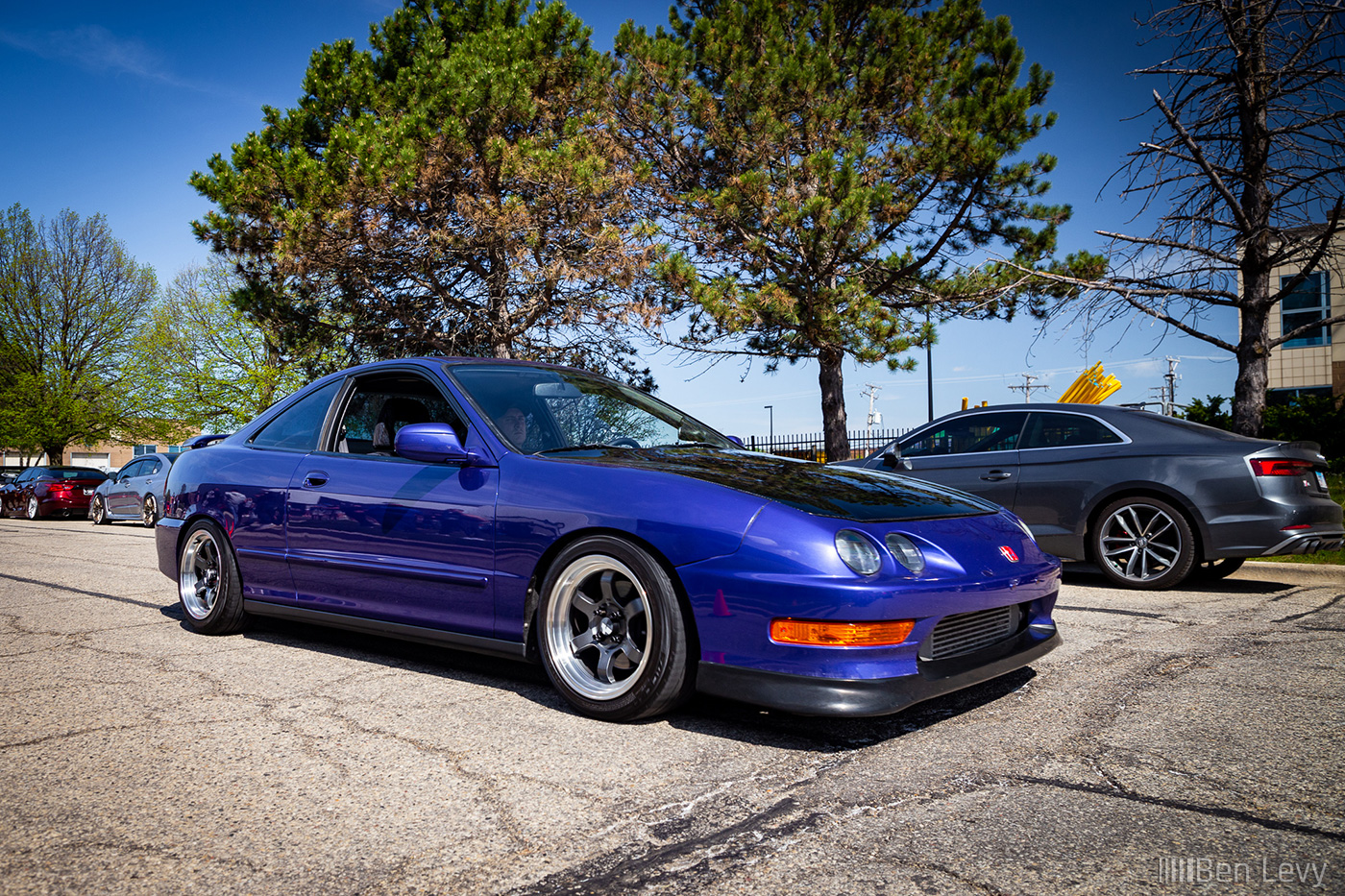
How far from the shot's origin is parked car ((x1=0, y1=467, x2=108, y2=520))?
22859mm

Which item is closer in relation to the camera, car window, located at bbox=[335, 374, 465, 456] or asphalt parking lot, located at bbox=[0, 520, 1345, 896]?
asphalt parking lot, located at bbox=[0, 520, 1345, 896]

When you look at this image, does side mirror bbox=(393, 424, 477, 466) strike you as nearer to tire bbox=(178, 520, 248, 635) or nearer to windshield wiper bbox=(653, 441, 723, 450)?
windshield wiper bbox=(653, 441, 723, 450)

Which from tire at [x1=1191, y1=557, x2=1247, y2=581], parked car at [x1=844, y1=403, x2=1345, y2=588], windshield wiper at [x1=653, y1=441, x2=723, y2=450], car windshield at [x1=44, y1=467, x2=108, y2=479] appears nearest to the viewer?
windshield wiper at [x1=653, y1=441, x2=723, y2=450]

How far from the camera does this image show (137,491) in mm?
18312

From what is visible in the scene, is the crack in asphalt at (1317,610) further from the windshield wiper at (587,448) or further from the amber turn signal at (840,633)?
the windshield wiper at (587,448)

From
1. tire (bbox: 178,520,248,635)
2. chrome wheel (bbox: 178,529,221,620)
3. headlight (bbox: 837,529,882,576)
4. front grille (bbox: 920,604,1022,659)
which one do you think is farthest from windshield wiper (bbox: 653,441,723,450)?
chrome wheel (bbox: 178,529,221,620)

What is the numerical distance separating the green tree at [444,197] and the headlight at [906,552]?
1433cm

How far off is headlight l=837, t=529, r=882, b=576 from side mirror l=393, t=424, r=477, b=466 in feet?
5.40

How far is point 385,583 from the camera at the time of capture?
13.2 ft

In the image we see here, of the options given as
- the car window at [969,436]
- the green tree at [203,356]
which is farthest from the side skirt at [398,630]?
the green tree at [203,356]

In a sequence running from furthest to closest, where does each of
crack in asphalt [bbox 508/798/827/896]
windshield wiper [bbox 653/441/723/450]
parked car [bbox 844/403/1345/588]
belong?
parked car [bbox 844/403/1345/588] → windshield wiper [bbox 653/441/723/450] → crack in asphalt [bbox 508/798/827/896]

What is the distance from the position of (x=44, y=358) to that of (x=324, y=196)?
2655 centimetres

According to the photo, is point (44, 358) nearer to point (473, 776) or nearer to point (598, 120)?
point (598, 120)

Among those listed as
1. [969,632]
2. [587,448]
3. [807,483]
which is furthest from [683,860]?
[587,448]
